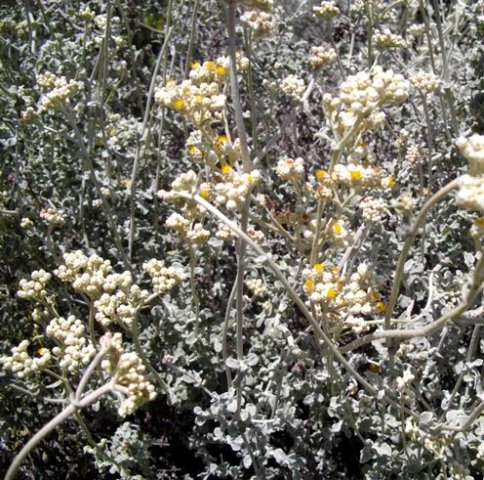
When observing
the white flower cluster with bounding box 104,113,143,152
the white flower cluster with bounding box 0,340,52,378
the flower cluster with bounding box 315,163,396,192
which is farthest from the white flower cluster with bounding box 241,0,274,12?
the white flower cluster with bounding box 104,113,143,152

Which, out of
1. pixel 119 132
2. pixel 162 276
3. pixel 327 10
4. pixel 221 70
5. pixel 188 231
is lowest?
pixel 162 276

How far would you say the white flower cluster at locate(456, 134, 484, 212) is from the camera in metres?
1.47

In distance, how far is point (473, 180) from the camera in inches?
58.8

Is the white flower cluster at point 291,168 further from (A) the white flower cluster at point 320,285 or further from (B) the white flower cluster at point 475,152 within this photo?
(B) the white flower cluster at point 475,152

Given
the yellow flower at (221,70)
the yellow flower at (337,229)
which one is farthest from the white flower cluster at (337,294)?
the yellow flower at (221,70)

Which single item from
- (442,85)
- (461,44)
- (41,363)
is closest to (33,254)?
(41,363)

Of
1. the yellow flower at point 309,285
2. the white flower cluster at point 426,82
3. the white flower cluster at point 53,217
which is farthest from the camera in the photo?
the white flower cluster at point 53,217

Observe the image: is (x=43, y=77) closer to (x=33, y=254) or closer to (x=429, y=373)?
(x=33, y=254)

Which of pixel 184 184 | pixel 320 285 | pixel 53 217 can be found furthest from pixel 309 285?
pixel 53 217

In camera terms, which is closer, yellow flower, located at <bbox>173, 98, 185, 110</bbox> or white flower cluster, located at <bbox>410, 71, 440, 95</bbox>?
yellow flower, located at <bbox>173, 98, 185, 110</bbox>

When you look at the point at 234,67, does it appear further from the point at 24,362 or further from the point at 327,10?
the point at 24,362

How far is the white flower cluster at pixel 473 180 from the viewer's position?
147 centimetres

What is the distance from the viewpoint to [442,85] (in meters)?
2.88

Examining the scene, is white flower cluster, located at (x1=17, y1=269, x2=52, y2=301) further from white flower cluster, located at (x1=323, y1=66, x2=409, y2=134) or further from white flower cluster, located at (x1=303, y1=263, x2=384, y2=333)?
white flower cluster, located at (x1=323, y1=66, x2=409, y2=134)
